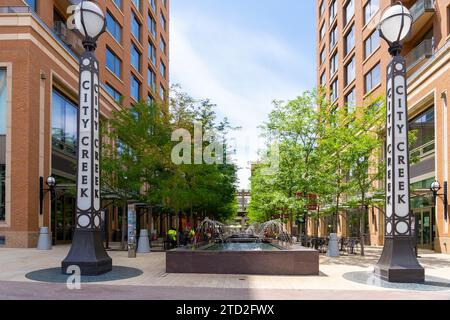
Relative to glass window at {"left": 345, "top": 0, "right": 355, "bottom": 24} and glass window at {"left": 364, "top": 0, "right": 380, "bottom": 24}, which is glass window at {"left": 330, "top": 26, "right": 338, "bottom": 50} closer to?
glass window at {"left": 345, "top": 0, "right": 355, "bottom": 24}

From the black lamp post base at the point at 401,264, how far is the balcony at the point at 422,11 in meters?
21.3

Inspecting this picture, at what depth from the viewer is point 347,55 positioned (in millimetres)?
46812

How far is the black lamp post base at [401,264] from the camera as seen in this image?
12.4 metres

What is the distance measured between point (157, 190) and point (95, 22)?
36.3 ft

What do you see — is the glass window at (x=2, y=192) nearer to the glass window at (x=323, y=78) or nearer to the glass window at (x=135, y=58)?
the glass window at (x=135, y=58)

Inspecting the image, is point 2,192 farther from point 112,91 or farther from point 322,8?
point 322,8

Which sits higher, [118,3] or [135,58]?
[118,3]

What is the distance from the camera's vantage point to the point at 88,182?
13.7 m

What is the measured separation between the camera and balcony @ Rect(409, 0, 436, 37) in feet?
96.0

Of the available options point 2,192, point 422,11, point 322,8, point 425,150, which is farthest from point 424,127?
point 322,8

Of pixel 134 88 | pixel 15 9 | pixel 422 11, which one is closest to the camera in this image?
pixel 15 9

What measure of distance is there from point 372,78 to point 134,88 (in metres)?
23.1
